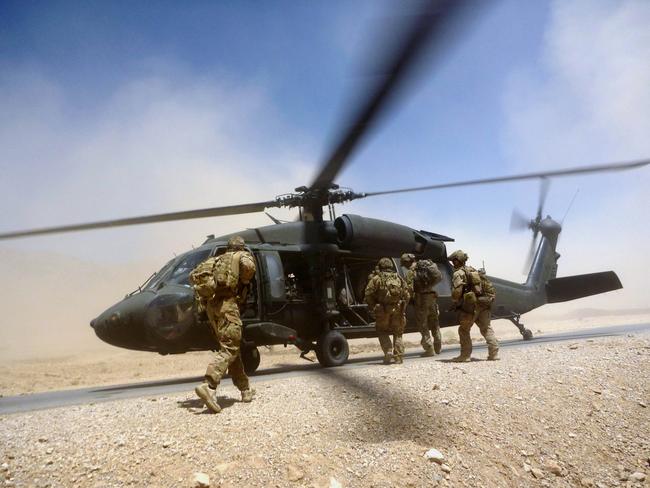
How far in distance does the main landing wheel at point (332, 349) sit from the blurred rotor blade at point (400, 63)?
16.4 ft

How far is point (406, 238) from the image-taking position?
374 inches

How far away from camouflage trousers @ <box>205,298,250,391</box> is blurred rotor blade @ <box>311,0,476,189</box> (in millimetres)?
1986

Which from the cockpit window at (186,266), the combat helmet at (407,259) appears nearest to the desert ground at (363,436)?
the cockpit window at (186,266)

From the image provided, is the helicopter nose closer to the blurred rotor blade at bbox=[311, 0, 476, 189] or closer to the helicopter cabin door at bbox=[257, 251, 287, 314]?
Answer: the helicopter cabin door at bbox=[257, 251, 287, 314]

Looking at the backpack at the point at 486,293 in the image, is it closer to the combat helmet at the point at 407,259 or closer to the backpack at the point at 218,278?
the combat helmet at the point at 407,259

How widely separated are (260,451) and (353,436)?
74cm

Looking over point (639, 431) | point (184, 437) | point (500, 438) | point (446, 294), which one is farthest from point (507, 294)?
point (184, 437)

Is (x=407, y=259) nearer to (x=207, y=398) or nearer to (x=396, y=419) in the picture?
(x=396, y=419)

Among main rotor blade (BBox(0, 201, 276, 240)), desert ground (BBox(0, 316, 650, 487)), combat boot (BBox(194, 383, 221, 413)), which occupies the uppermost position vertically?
main rotor blade (BBox(0, 201, 276, 240))

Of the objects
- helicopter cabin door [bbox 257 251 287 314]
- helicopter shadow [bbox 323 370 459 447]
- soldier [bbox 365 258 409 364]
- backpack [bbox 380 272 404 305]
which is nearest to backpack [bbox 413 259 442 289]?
soldier [bbox 365 258 409 364]

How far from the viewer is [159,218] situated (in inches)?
271

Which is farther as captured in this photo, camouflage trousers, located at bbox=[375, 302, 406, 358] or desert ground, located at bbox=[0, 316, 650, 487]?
camouflage trousers, located at bbox=[375, 302, 406, 358]

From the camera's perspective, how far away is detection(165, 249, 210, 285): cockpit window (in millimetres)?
7292

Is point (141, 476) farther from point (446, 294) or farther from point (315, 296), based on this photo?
point (446, 294)
